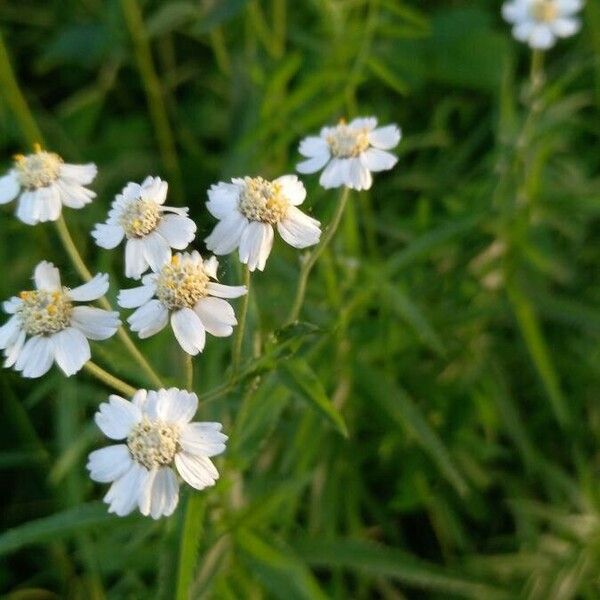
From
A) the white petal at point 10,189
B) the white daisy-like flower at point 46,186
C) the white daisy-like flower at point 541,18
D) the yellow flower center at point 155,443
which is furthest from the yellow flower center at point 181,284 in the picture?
the white daisy-like flower at point 541,18

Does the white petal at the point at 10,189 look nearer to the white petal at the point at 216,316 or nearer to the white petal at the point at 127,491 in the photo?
the white petal at the point at 216,316

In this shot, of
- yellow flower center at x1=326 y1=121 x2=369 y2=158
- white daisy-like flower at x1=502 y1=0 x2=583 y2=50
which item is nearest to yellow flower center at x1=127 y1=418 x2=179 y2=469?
yellow flower center at x1=326 y1=121 x2=369 y2=158

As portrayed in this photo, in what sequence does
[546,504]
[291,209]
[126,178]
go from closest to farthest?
1. [291,209]
2. [546,504]
3. [126,178]

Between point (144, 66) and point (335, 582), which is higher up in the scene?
point (144, 66)

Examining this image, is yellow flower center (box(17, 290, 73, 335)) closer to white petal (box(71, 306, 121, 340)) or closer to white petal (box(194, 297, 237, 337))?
white petal (box(71, 306, 121, 340))

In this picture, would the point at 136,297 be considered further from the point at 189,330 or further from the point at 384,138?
the point at 384,138

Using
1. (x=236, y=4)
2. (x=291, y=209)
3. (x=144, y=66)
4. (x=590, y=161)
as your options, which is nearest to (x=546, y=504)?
(x=590, y=161)

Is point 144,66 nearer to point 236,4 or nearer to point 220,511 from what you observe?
point 236,4
